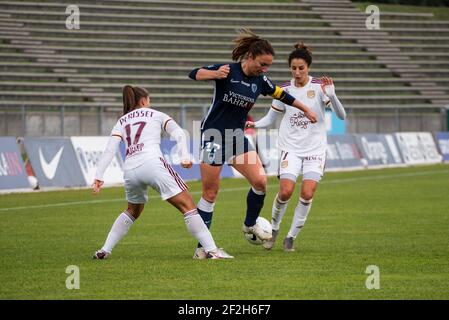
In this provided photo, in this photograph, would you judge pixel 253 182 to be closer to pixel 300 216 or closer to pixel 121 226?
pixel 300 216

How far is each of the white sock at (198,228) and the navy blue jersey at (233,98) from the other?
3.66ft

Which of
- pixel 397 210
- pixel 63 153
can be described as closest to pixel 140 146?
pixel 397 210

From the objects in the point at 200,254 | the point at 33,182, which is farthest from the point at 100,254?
the point at 33,182

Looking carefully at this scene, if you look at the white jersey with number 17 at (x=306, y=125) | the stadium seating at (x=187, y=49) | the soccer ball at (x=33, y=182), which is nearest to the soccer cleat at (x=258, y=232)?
the white jersey with number 17 at (x=306, y=125)

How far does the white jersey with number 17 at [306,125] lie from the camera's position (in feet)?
40.6

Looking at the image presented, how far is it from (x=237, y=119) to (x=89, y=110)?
23.1m

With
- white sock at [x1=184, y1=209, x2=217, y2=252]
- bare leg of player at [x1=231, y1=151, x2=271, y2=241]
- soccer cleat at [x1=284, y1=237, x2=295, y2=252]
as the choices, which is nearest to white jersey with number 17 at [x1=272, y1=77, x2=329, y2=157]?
bare leg of player at [x1=231, y1=151, x2=271, y2=241]

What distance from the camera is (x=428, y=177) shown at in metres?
29.4

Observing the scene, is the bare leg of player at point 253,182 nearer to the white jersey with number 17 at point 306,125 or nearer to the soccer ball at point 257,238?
the soccer ball at point 257,238

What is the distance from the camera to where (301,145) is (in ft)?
40.6

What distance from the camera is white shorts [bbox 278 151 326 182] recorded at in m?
12.3

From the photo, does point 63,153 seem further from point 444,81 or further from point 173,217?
point 444,81

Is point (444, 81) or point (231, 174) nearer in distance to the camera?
point (231, 174)

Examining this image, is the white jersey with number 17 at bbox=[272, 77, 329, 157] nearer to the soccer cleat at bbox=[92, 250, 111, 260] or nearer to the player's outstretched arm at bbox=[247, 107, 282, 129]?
the player's outstretched arm at bbox=[247, 107, 282, 129]
